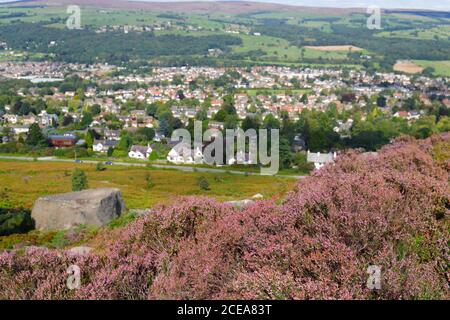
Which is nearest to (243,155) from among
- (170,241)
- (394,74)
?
(170,241)

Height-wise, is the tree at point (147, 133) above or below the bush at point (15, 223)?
below

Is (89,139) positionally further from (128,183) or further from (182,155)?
(128,183)

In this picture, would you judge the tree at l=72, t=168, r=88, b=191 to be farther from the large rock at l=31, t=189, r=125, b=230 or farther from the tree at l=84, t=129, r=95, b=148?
the tree at l=84, t=129, r=95, b=148

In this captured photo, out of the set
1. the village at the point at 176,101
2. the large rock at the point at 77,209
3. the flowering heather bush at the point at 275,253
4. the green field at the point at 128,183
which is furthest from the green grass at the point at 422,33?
the flowering heather bush at the point at 275,253

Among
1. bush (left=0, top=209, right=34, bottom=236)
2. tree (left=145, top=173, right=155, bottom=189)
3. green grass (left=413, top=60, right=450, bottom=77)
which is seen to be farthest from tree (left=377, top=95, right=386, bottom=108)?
bush (left=0, top=209, right=34, bottom=236)

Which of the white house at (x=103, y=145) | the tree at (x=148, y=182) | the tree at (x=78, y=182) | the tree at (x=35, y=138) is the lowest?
the white house at (x=103, y=145)

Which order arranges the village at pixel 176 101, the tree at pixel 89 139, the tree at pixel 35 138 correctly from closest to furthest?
1. the tree at pixel 35 138
2. the tree at pixel 89 139
3. the village at pixel 176 101

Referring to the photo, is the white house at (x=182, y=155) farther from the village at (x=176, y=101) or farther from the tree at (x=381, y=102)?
the tree at (x=381, y=102)
